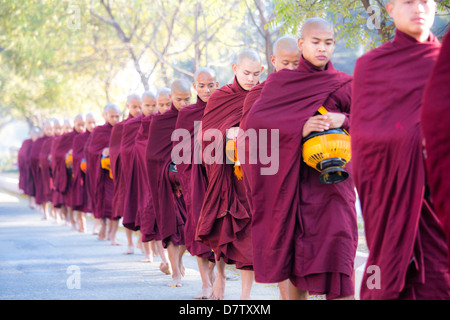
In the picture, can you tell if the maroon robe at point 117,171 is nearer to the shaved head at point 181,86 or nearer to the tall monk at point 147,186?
the tall monk at point 147,186

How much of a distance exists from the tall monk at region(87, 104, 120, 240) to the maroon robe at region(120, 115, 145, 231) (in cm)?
167

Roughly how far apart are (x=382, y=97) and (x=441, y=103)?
89 cm

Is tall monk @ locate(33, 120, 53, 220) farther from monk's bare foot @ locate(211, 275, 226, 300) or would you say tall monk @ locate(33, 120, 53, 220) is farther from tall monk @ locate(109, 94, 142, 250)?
monk's bare foot @ locate(211, 275, 226, 300)

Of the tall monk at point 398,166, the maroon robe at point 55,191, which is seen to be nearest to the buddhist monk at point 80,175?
the maroon robe at point 55,191

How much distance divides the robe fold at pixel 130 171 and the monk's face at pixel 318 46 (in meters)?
4.74

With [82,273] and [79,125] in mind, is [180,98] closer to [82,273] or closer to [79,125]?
[82,273]

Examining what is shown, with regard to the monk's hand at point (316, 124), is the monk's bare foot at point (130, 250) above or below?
below

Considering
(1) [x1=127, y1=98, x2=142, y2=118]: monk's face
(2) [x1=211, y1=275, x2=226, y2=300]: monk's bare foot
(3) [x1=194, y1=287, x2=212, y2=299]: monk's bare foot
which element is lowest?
(3) [x1=194, y1=287, x2=212, y2=299]: monk's bare foot

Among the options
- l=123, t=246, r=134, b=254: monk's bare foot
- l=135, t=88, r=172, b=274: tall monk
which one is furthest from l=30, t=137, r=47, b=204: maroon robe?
l=135, t=88, r=172, b=274: tall monk

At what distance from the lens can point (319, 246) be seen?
4.46 meters

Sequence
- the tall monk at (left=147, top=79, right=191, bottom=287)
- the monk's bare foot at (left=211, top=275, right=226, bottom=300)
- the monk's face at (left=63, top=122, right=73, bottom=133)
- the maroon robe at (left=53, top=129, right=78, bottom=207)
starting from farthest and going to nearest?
the monk's face at (left=63, top=122, right=73, bottom=133), the maroon robe at (left=53, top=129, right=78, bottom=207), the tall monk at (left=147, top=79, right=191, bottom=287), the monk's bare foot at (left=211, top=275, right=226, bottom=300)

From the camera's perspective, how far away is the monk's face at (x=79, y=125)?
13.6 m

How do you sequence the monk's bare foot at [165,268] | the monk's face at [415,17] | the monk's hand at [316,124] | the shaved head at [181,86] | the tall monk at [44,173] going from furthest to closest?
the tall monk at [44,173]
the monk's bare foot at [165,268]
the shaved head at [181,86]
the monk's hand at [316,124]
the monk's face at [415,17]

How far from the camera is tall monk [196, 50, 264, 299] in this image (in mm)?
5934
